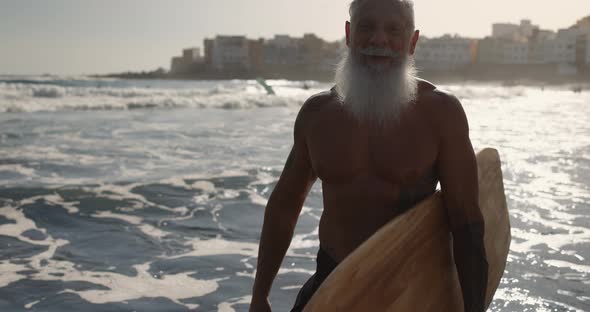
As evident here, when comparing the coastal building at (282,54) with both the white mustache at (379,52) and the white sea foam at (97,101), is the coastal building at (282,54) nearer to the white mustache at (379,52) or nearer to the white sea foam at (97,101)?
the white sea foam at (97,101)

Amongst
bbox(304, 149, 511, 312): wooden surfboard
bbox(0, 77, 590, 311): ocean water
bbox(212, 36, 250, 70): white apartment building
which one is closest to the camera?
bbox(304, 149, 511, 312): wooden surfboard

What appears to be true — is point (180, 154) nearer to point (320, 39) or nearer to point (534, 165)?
point (534, 165)

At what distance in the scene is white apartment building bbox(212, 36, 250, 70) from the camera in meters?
115

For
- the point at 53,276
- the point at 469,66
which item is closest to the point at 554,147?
the point at 53,276

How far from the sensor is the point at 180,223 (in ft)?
20.0

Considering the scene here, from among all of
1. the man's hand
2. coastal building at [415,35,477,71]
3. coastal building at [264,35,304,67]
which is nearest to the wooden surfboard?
the man's hand

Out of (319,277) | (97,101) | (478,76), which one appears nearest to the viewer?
(319,277)

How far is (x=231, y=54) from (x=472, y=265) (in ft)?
381

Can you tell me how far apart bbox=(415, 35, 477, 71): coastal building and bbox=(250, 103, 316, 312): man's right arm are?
104 metres

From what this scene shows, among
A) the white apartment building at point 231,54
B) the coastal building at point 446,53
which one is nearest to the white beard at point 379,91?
the coastal building at point 446,53

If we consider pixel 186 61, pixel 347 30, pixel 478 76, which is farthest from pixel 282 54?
pixel 347 30

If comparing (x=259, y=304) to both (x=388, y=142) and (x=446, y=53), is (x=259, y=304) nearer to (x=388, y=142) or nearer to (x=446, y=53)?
(x=388, y=142)

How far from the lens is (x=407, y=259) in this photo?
1.87 meters

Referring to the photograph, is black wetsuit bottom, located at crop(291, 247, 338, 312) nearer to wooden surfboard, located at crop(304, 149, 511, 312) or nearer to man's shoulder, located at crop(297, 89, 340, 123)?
wooden surfboard, located at crop(304, 149, 511, 312)
